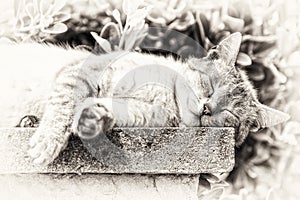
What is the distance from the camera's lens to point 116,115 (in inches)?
37.4

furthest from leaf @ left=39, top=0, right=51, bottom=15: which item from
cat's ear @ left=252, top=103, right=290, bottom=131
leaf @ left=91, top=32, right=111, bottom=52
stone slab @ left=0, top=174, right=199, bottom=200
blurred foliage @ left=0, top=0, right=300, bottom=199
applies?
cat's ear @ left=252, top=103, right=290, bottom=131

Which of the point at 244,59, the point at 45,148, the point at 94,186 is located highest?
the point at 244,59

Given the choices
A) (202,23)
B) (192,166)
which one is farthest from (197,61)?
(192,166)

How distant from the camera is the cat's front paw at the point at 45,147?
2.94ft

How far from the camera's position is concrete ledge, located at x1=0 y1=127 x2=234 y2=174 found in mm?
916

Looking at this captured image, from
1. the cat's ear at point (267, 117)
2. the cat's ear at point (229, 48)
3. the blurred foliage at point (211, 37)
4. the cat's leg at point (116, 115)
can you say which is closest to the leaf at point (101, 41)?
the blurred foliage at point (211, 37)

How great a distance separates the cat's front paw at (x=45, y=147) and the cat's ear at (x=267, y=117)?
0.41m

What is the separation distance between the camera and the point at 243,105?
3.42ft

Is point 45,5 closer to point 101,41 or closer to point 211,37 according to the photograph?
point 101,41

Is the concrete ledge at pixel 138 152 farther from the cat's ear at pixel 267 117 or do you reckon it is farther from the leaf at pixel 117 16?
the leaf at pixel 117 16

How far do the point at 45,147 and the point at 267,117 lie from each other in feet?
1.50

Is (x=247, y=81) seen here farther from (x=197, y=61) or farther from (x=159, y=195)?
(x=159, y=195)

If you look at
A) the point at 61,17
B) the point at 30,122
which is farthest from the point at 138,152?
the point at 61,17

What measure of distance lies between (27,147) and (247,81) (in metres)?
0.47
